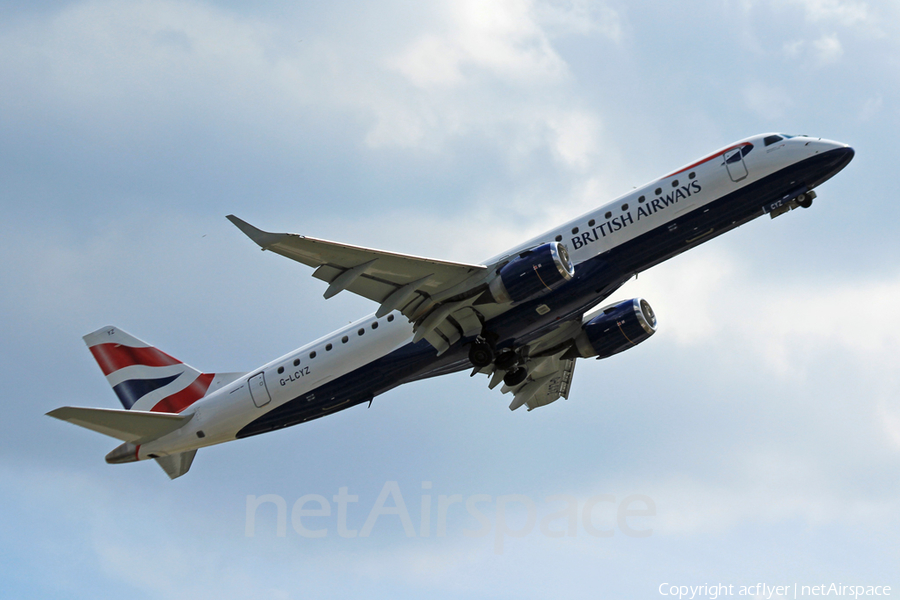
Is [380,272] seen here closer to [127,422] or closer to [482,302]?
[482,302]

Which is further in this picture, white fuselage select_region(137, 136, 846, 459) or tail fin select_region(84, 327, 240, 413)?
tail fin select_region(84, 327, 240, 413)

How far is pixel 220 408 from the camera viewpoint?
34.3 m

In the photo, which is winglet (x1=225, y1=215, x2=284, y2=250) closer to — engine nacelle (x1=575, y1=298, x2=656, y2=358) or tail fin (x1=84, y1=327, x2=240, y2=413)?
tail fin (x1=84, y1=327, x2=240, y2=413)

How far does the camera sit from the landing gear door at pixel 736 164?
3019 cm

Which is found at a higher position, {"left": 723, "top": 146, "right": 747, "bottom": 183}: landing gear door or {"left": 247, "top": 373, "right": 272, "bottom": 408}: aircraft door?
{"left": 723, "top": 146, "right": 747, "bottom": 183}: landing gear door

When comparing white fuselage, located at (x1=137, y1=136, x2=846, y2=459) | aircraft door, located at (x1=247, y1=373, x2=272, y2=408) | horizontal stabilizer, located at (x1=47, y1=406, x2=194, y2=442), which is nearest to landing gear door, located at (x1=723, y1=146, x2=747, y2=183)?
white fuselage, located at (x1=137, y1=136, x2=846, y2=459)

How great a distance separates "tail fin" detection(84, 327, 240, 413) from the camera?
37.1 metres

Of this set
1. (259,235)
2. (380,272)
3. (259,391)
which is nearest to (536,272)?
(380,272)

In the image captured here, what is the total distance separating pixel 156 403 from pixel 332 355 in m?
9.78

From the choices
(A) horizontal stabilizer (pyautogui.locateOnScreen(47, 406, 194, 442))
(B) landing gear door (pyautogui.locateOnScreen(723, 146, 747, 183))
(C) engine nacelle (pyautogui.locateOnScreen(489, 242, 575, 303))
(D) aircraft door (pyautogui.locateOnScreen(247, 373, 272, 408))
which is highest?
(B) landing gear door (pyautogui.locateOnScreen(723, 146, 747, 183))

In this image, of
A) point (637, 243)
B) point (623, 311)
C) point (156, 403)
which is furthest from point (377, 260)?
point (156, 403)

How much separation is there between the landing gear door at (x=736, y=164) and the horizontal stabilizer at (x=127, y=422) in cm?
2308

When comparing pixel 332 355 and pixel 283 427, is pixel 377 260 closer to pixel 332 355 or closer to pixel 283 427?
pixel 332 355

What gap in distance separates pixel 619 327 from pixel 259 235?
1639cm
